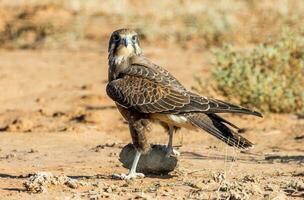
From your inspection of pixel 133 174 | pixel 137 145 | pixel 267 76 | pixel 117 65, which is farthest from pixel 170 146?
pixel 267 76

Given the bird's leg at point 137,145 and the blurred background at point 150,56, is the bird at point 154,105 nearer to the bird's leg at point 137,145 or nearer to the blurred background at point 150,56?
the bird's leg at point 137,145

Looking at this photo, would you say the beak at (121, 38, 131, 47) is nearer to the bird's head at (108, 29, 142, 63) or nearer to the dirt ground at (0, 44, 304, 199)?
the bird's head at (108, 29, 142, 63)

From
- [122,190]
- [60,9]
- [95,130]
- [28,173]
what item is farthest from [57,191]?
[60,9]

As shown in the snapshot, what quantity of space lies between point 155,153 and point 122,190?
3.02 ft

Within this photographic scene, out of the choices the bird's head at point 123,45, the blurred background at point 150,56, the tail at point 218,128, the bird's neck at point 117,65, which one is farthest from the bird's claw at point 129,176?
the bird's head at point 123,45

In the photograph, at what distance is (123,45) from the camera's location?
883 cm

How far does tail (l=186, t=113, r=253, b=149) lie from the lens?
8008 millimetres

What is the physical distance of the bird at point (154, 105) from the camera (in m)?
8.16

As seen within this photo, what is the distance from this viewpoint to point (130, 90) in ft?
27.8

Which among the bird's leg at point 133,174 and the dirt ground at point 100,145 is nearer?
the dirt ground at point 100,145

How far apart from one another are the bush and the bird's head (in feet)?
12.3

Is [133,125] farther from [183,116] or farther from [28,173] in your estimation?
[28,173]

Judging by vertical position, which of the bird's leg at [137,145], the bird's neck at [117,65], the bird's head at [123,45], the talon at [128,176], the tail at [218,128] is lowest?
the talon at [128,176]

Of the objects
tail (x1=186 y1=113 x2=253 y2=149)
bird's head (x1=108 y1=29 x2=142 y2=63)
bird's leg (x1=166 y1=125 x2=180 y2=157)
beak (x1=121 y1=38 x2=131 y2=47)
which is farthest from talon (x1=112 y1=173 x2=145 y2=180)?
beak (x1=121 y1=38 x2=131 y2=47)
